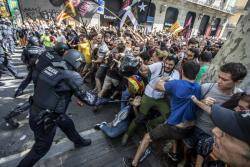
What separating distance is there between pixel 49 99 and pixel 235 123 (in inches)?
89.6

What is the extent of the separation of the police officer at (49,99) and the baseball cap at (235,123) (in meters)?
1.95

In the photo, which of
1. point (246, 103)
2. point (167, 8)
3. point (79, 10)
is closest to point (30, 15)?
point (79, 10)

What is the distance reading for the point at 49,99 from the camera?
2492 millimetres

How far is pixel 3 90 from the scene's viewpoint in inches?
213

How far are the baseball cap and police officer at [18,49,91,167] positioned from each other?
1.95m

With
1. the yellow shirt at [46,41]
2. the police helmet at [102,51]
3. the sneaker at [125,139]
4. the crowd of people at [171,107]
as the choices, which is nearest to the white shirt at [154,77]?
the crowd of people at [171,107]

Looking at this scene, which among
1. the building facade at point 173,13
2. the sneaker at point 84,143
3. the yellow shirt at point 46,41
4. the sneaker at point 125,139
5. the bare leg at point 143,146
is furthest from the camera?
the building facade at point 173,13

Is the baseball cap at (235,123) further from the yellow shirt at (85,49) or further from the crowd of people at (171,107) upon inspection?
the yellow shirt at (85,49)

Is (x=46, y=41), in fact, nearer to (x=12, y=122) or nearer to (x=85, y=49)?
(x=85, y=49)

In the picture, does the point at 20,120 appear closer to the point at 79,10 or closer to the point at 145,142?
the point at 145,142

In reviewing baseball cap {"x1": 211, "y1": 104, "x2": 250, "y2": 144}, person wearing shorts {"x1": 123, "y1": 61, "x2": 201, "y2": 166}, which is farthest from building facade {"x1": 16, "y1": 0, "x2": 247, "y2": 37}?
baseball cap {"x1": 211, "y1": 104, "x2": 250, "y2": 144}

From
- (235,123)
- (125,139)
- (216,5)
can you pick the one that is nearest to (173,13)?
(216,5)

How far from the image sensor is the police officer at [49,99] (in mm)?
2459

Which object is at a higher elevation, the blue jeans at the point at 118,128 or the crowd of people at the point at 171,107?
the crowd of people at the point at 171,107
